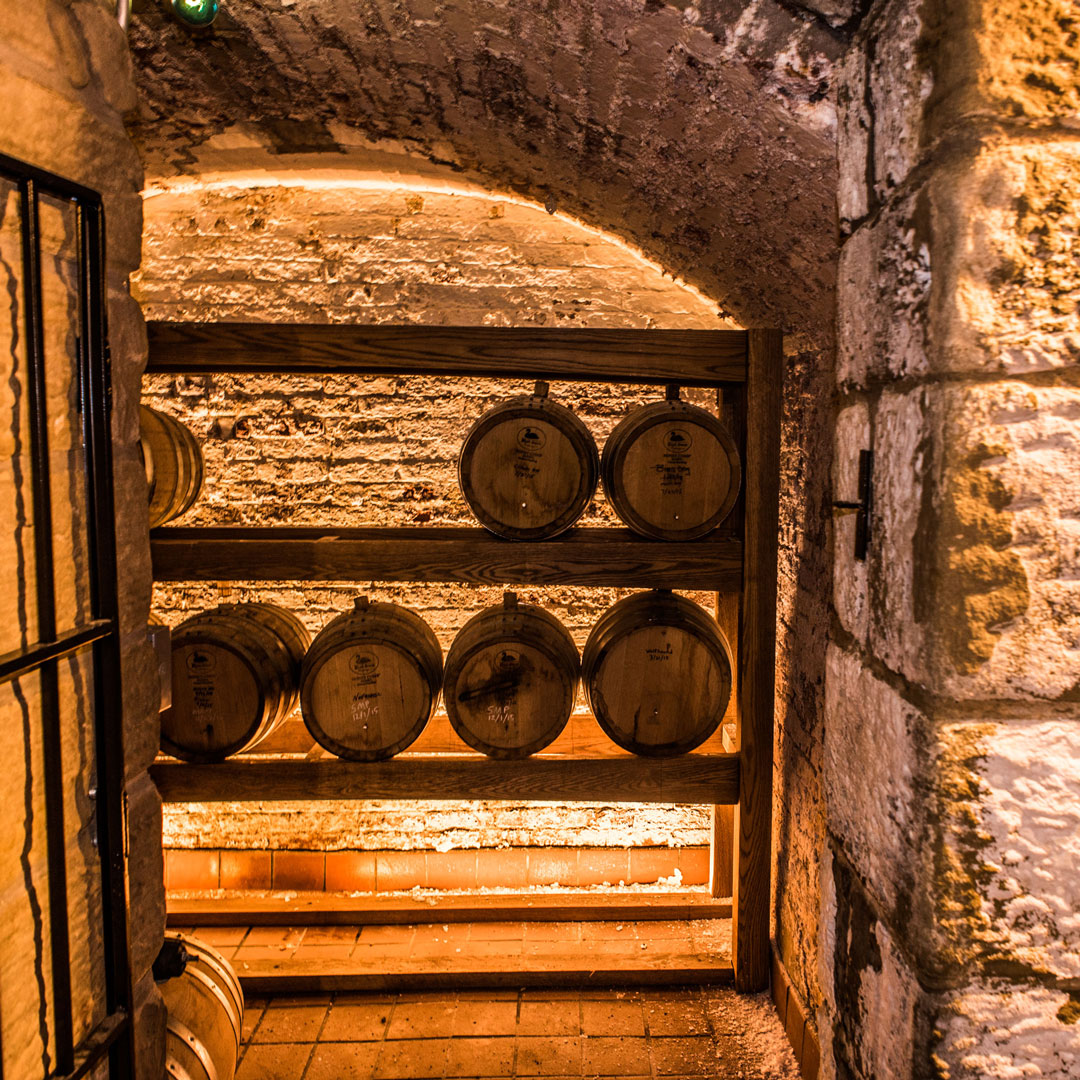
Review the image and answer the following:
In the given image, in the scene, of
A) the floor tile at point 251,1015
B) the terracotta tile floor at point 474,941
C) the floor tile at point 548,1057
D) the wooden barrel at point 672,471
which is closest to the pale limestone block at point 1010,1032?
the wooden barrel at point 672,471

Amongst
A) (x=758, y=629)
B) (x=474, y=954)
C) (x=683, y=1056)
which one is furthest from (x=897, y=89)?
(x=474, y=954)

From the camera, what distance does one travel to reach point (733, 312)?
10.5ft

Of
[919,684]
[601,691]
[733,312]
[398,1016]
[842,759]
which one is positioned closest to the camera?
[919,684]

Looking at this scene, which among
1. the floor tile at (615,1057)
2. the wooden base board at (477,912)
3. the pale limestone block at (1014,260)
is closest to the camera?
the pale limestone block at (1014,260)

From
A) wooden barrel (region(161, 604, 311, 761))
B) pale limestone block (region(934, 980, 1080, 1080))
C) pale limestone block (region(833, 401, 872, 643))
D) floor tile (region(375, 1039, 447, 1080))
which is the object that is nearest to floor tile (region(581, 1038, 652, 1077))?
floor tile (region(375, 1039, 447, 1080))

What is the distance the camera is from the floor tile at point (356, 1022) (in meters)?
2.80

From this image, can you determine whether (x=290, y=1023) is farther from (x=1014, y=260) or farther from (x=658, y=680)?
(x=1014, y=260)

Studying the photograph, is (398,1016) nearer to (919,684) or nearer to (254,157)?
(919,684)

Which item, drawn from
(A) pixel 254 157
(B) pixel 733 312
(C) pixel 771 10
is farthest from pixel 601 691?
(A) pixel 254 157

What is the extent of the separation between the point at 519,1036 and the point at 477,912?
65 cm

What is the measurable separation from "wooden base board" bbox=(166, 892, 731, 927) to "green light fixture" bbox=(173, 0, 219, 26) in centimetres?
328

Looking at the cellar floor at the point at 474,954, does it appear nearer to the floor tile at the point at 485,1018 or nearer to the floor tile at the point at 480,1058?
the floor tile at the point at 485,1018

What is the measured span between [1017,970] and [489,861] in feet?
9.57

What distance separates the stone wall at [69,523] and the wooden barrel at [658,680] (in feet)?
4.67
